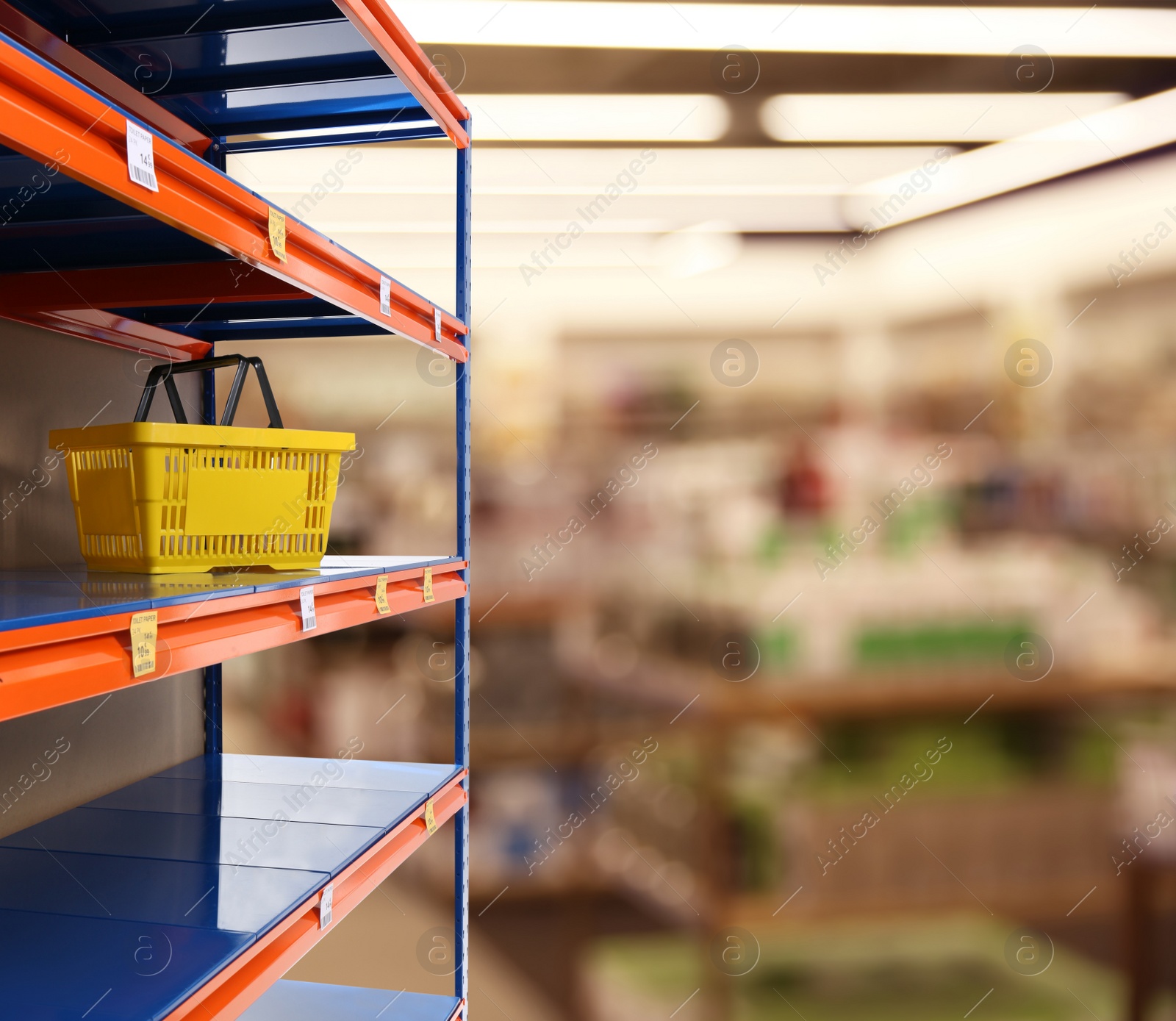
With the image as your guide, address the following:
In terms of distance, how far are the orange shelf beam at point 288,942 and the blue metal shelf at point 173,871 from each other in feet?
0.06

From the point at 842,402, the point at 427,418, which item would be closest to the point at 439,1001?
the point at 427,418

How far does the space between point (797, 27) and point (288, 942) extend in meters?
2.58

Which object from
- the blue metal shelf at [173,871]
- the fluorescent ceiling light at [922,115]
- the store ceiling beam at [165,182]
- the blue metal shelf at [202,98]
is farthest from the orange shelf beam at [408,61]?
the blue metal shelf at [173,871]

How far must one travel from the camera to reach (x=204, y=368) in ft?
4.67

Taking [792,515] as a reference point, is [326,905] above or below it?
below

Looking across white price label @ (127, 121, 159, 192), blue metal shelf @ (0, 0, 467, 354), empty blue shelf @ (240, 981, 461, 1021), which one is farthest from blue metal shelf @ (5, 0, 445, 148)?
empty blue shelf @ (240, 981, 461, 1021)

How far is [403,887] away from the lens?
124 inches

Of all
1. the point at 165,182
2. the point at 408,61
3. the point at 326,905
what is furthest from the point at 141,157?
the point at 326,905

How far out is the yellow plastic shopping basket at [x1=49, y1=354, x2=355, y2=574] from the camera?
124 centimetres

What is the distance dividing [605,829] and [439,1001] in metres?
1.01

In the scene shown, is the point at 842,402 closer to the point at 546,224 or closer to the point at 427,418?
the point at 546,224

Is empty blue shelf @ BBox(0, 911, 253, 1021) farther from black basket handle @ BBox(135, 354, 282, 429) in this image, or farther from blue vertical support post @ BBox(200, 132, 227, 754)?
blue vertical support post @ BBox(200, 132, 227, 754)

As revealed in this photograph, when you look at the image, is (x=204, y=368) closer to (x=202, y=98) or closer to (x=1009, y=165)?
(x=202, y=98)

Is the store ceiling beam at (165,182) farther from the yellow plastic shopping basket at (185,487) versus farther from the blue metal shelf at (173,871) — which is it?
the blue metal shelf at (173,871)
